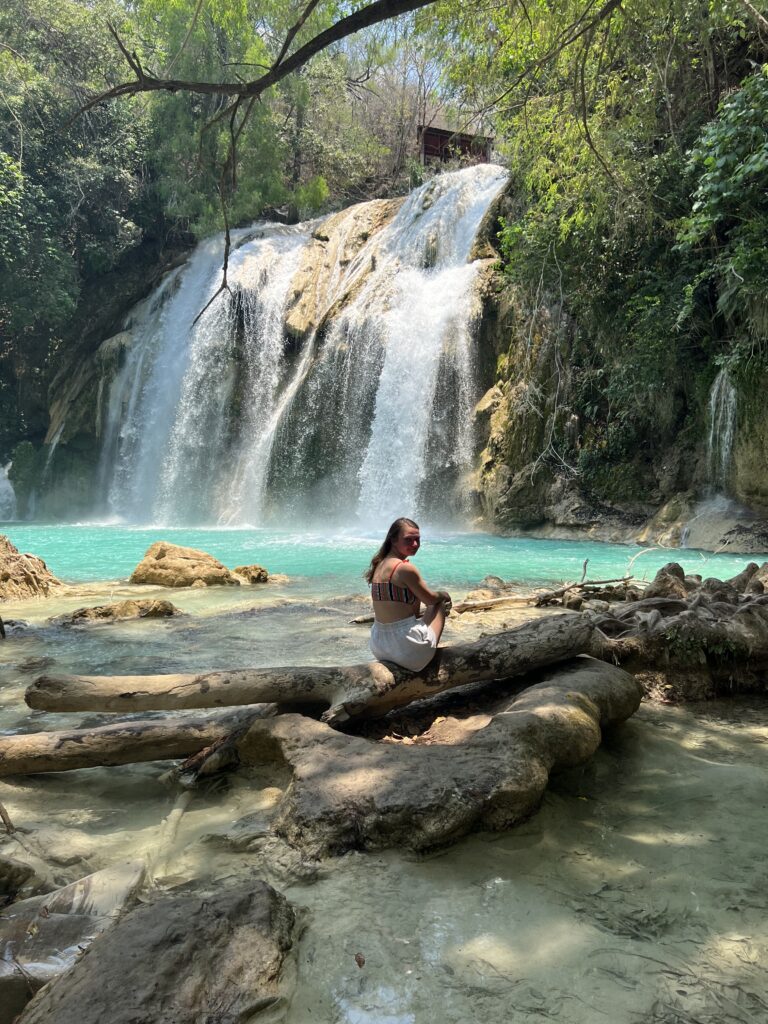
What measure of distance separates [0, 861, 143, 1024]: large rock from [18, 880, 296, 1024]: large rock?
0.17m

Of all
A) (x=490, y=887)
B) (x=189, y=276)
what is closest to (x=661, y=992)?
(x=490, y=887)

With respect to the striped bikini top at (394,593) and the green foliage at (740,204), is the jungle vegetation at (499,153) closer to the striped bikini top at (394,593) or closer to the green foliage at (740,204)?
the green foliage at (740,204)

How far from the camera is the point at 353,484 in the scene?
1856cm

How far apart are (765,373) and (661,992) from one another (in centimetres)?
1223

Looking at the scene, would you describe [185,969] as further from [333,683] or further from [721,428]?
[721,428]

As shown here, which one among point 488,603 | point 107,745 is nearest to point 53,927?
point 107,745

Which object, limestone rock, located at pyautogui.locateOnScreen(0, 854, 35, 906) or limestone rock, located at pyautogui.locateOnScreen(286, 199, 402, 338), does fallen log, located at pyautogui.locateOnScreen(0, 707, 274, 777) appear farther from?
limestone rock, located at pyautogui.locateOnScreen(286, 199, 402, 338)

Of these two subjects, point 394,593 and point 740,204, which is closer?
point 394,593

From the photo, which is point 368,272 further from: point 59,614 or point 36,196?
point 59,614

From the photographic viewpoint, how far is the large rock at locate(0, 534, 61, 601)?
882cm

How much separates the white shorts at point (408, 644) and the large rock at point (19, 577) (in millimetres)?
6746

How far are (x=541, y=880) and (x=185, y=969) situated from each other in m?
1.10

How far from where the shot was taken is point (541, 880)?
2.23 metres

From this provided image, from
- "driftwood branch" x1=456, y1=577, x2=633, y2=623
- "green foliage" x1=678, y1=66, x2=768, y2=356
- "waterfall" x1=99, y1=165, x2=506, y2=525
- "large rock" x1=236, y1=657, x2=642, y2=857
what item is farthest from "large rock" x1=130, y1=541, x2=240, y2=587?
"green foliage" x1=678, y1=66, x2=768, y2=356
